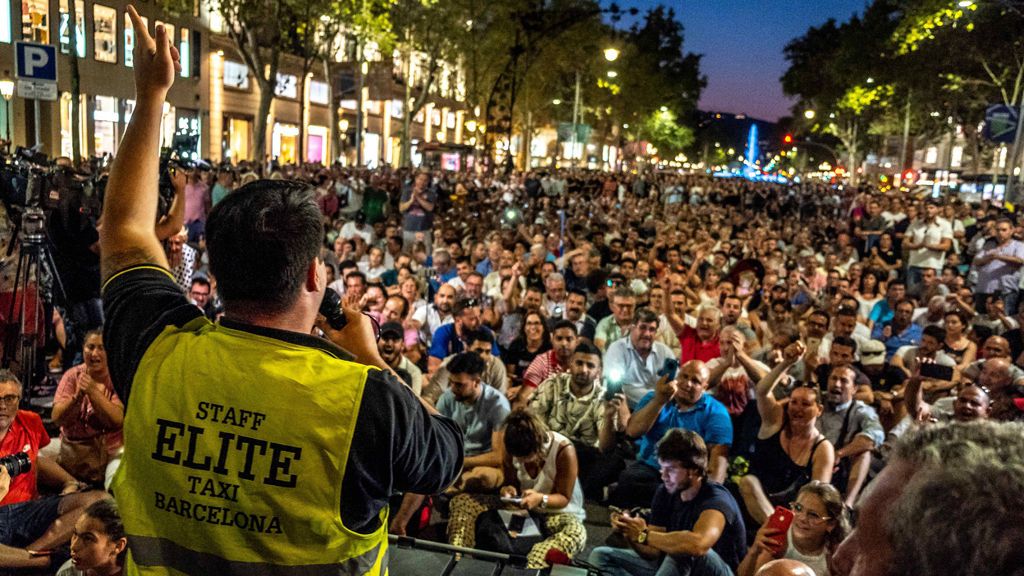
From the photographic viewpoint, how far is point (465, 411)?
687 centimetres

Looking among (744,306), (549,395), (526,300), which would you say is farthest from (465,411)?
(744,306)

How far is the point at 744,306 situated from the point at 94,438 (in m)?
7.16

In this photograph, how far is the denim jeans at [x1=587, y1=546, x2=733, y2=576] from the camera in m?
4.90

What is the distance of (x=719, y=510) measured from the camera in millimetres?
4996

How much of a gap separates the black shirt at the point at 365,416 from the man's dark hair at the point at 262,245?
68 millimetres

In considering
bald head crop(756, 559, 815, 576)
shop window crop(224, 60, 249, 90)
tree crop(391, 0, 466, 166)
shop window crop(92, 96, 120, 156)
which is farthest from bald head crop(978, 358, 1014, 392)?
shop window crop(224, 60, 249, 90)

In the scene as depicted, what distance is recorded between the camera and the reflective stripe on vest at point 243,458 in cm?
162

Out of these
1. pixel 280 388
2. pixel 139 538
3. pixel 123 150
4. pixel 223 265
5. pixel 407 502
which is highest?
pixel 123 150

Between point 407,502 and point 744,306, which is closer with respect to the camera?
point 407,502

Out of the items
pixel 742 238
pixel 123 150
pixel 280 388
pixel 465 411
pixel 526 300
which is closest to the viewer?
pixel 280 388

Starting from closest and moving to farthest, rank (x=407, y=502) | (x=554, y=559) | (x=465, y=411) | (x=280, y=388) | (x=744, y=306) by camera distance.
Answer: (x=280, y=388)
(x=554, y=559)
(x=407, y=502)
(x=465, y=411)
(x=744, y=306)

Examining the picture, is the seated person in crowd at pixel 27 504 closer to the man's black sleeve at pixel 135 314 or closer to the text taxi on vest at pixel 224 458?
the man's black sleeve at pixel 135 314

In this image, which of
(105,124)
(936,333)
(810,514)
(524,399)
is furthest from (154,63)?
(105,124)

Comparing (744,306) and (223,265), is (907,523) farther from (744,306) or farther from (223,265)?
(744,306)
